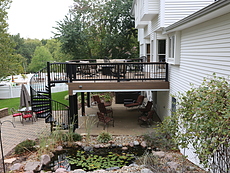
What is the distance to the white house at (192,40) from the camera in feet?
17.0

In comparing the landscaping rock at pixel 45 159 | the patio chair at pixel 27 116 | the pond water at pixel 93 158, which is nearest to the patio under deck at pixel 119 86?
the pond water at pixel 93 158

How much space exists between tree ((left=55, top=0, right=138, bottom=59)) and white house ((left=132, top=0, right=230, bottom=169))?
11.9 metres

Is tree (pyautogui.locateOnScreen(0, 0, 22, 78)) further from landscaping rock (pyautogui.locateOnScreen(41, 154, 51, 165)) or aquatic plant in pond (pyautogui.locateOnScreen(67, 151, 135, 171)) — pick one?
aquatic plant in pond (pyautogui.locateOnScreen(67, 151, 135, 171))

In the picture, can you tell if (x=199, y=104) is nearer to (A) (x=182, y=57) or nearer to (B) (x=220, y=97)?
(B) (x=220, y=97)

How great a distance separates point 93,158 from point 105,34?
64.5ft

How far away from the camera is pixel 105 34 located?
25.8 m

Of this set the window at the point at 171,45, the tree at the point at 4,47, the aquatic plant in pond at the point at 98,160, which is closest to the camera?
the aquatic plant in pond at the point at 98,160

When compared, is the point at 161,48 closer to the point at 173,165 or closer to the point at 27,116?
the point at 173,165

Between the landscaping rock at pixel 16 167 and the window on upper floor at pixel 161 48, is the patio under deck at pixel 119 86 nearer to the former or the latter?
the window on upper floor at pixel 161 48

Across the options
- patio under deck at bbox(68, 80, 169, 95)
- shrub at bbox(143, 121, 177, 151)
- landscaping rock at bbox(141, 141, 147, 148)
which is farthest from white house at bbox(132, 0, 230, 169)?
landscaping rock at bbox(141, 141, 147, 148)

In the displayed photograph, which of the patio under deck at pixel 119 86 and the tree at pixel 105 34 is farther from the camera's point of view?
the tree at pixel 105 34

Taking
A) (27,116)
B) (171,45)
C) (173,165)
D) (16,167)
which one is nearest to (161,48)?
(171,45)

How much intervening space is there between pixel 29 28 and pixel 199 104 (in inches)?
2825

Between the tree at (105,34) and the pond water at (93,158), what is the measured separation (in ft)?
55.9
